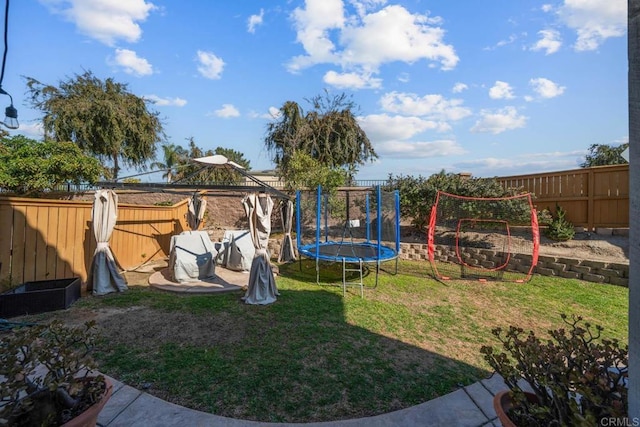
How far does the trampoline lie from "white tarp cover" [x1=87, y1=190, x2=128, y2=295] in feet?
11.5

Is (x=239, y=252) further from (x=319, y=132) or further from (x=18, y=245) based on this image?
(x=319, y=132)

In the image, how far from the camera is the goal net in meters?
6.55

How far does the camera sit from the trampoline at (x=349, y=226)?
631 cm

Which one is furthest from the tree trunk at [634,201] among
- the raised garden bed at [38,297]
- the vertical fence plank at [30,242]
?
the vertical fence plank at [30,242]

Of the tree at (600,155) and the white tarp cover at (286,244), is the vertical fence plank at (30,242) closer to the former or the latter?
the white tarp cover at (286,244)

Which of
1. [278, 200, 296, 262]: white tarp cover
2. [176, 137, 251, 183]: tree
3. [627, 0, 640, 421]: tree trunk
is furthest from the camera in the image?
[176, 137, 251, 183]: tree

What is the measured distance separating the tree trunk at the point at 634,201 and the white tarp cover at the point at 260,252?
4.03 metres

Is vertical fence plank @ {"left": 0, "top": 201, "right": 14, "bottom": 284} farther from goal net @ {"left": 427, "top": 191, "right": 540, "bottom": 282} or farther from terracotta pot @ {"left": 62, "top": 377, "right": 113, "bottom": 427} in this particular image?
goal net @ {"left": 427, "top": 191, "right": 540, "bottom": 282}

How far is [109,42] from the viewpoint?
21.2 ft

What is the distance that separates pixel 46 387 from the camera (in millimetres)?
1407

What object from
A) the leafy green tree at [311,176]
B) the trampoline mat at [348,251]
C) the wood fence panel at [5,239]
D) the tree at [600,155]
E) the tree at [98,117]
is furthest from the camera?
the tree at [600,155]

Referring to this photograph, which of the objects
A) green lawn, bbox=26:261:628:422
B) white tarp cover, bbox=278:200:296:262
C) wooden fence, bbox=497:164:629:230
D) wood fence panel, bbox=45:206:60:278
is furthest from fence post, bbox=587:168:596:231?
wood fence panel, bbox=45:206:60:278

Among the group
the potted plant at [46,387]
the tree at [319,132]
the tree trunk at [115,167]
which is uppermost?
the tree at [319,132]

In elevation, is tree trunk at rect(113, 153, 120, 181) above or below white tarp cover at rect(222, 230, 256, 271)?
above
